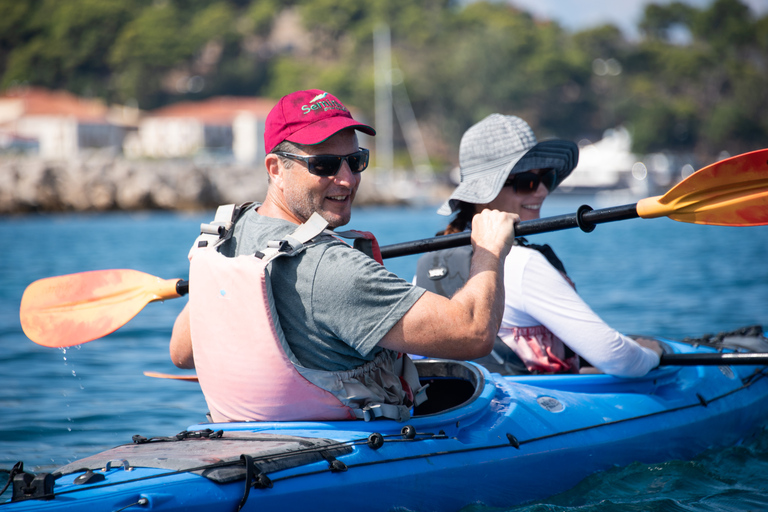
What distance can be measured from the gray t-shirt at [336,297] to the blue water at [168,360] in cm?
101

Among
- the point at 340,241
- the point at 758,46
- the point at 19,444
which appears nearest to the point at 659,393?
the point at 340,241

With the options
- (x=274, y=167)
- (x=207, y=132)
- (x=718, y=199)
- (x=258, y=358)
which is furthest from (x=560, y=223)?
(x=207, y=132)

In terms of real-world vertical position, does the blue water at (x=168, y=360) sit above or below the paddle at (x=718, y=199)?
below

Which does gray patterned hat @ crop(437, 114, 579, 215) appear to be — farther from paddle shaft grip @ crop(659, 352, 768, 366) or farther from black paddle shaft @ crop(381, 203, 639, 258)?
paddle shaft grip @ crop(659, 352, 768, 366)

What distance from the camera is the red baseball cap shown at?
2.41m

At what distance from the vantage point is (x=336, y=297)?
2266 millimetres

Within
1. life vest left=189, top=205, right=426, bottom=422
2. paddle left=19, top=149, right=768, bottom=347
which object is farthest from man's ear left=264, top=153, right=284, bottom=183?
paddle left=19, top=149, right=768, bottom=347

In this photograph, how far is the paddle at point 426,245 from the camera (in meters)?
3.15

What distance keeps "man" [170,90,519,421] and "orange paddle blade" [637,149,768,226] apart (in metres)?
1.01

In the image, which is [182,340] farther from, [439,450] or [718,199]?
[718,199]

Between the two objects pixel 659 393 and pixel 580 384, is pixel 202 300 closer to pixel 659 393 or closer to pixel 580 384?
pixel 580 384

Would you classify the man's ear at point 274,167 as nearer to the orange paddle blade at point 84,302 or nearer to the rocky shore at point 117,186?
the orange paddle blade at point 84,302

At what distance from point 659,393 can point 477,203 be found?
4.35 feet

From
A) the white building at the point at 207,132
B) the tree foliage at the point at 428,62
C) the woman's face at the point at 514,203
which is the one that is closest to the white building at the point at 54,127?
the white building at the point at 207,132
